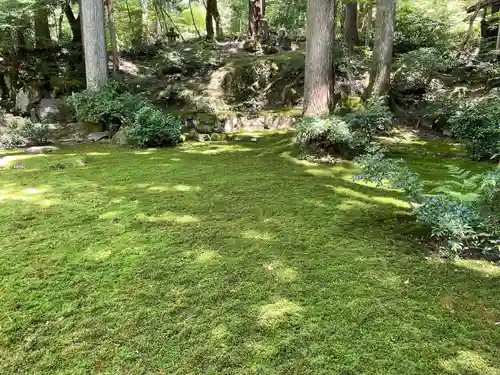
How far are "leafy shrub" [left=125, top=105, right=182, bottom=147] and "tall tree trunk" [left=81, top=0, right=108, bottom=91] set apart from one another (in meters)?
2.53

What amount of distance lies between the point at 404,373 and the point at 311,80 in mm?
5381

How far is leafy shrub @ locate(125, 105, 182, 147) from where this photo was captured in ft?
21.9

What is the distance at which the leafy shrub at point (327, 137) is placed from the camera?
521 cm

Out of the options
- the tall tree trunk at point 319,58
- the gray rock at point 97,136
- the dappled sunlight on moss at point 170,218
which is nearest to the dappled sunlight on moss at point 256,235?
the dappled sunlight on moss at point 170,218

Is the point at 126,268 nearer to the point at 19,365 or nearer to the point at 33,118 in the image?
the point at 19,365

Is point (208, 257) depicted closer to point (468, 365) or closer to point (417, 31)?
point (468, 365)

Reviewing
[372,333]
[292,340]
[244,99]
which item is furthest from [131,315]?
[244,99]

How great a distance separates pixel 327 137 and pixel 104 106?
16.7 ft

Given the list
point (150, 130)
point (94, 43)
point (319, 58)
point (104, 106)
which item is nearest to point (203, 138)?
point (150, 130)

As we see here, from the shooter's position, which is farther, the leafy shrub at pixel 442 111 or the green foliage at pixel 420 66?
the green foliage at pixel 420 66

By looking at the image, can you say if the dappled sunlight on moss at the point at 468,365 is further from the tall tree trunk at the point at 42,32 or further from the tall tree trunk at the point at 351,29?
the tall tree trunk at the point at 42,32

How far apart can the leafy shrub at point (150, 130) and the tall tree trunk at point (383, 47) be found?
4.59 metres

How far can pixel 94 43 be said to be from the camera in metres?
8.48

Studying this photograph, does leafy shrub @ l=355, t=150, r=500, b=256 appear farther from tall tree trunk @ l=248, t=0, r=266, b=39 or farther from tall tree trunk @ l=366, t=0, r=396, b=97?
tall tree trunk @ l=248, t=0, r=266, b=39
